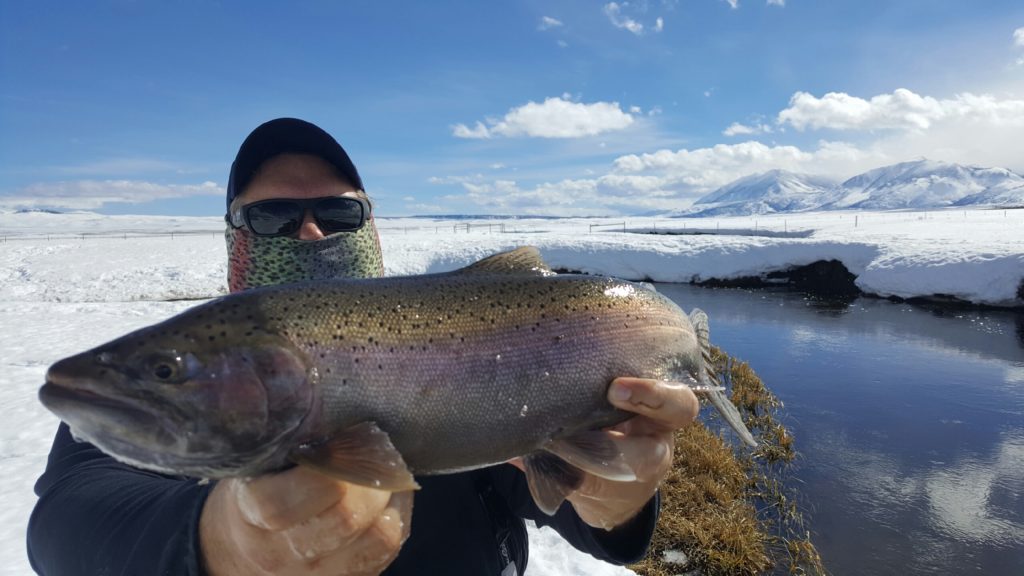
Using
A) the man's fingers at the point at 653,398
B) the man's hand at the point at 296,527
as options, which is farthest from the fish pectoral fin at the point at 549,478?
the man's hand at the point at 296,527

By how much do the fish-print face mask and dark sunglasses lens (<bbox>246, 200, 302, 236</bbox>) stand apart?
1.8 inches

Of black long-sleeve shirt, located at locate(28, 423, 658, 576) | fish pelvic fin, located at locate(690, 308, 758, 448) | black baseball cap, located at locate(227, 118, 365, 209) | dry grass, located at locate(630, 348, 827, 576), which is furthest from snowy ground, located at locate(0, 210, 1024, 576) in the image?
black baseball cap, located at locate(227, 118, 365, 209)

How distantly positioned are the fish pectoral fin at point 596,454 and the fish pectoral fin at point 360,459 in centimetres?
72

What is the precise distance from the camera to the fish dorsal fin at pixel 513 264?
2.54 metres

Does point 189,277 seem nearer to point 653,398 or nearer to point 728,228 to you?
point 653,398

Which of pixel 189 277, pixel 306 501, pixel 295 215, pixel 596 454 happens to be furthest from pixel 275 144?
pixel 189 277

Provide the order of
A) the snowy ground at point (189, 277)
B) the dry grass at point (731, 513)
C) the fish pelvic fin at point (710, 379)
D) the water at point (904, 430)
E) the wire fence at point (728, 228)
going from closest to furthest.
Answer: the fish pelvic fin at point (710, 379) < the dry grass at point (731, 513) < the snowy ground at point (189, 277) < the water at point (904, 430) < the wire fence at point (728, 228)

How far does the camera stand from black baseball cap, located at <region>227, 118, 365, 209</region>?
312cm

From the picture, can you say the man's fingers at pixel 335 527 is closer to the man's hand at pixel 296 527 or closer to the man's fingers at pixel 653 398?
the man's hand at pixel 296 527

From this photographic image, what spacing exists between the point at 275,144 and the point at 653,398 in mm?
2495

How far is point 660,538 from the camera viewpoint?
6285 mm

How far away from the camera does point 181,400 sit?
167cm

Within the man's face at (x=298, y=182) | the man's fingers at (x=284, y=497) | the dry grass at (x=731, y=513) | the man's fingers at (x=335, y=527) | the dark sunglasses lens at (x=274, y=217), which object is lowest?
the dry grass at (x=731, y=513)

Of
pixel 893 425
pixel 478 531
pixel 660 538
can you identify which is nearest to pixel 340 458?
pixel 478 531
